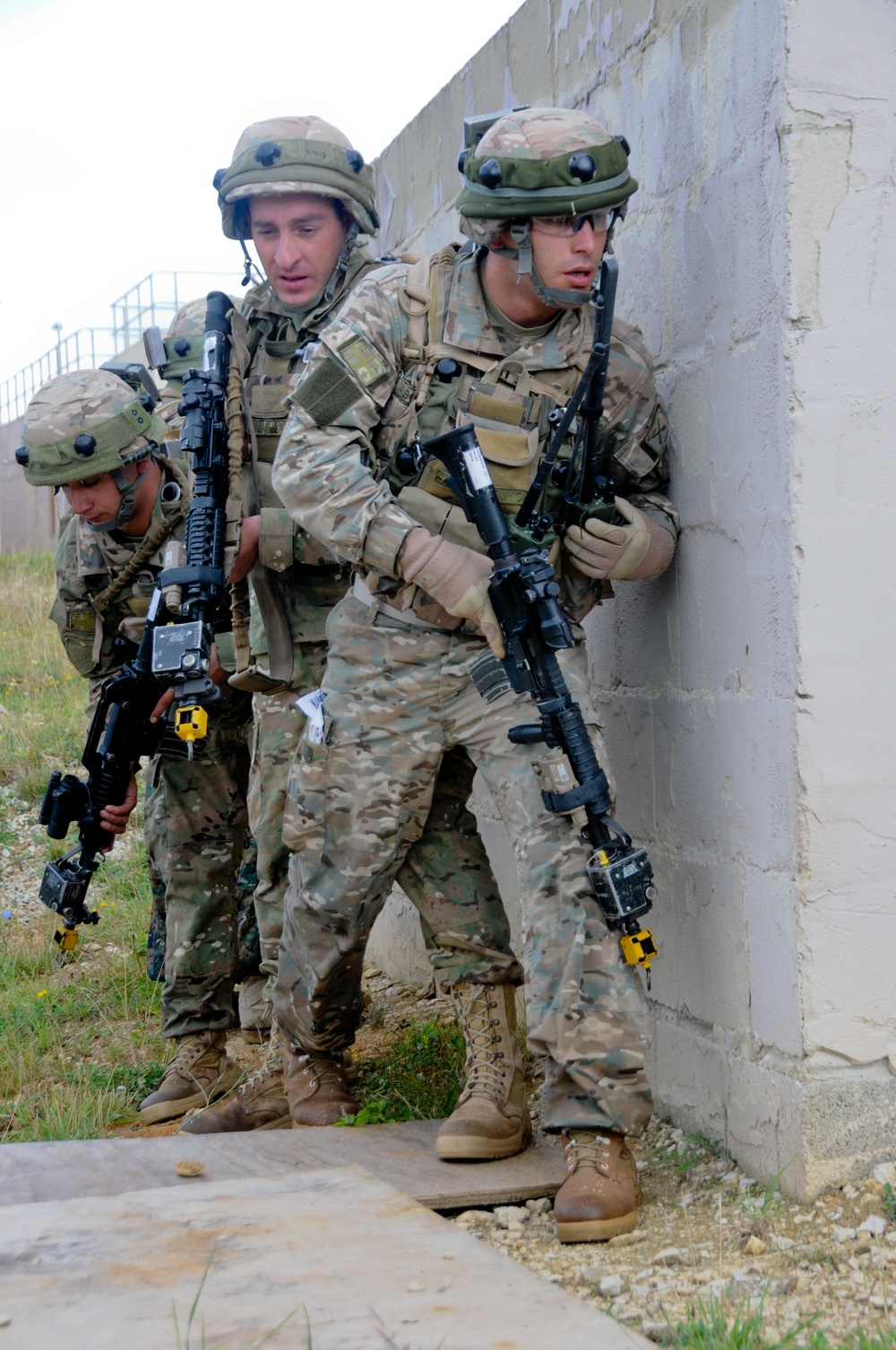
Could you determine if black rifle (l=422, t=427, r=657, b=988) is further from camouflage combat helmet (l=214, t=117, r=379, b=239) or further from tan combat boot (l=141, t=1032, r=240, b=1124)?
tan combat boot (l=141, t=1032, r=240, b=1124)

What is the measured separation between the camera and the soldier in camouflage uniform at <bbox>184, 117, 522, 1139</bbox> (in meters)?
3.70

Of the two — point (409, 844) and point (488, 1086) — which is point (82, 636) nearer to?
point (409, 844)

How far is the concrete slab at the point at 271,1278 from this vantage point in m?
1.85

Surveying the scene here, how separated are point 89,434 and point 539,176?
1.74 m

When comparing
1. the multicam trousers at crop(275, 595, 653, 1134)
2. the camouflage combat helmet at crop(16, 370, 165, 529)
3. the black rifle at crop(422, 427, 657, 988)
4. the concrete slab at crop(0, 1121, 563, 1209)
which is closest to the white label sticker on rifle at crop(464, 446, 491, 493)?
the black rifle at crop(422, 427, 657, 988)

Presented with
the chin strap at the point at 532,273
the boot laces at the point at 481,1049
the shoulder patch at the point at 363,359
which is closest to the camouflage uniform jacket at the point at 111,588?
the shoulder patch at the point at 363,359

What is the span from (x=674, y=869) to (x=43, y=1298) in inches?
64.1

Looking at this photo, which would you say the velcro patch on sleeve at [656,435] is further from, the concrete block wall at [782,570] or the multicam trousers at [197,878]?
the multicam trousers at [197,878]

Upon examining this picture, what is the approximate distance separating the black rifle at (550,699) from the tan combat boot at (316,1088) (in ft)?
3.48

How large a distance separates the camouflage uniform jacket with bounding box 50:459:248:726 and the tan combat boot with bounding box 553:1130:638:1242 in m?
1.91

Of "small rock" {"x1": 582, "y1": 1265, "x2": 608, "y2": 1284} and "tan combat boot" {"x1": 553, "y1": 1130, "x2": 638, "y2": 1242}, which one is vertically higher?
"tan combat boot" {"x1": 553, "y1": 1130, "x2": 638, "y2": 1242}

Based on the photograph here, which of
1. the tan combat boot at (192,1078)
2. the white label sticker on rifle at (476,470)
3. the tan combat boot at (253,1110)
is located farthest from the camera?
the tan combat boot at (192,1078)

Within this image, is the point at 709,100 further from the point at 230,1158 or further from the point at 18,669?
the point at 18,669

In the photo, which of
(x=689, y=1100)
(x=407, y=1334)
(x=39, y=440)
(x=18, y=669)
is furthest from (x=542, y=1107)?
(x=18, y=669)
